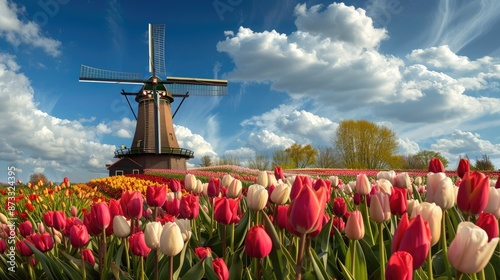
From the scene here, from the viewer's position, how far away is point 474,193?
1760 mm

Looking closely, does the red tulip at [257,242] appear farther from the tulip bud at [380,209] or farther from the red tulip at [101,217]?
the red tulip at [101,217]

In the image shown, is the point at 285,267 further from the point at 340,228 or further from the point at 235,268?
the point at 340,228

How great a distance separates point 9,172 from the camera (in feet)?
13.7

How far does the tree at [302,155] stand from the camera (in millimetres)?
43156

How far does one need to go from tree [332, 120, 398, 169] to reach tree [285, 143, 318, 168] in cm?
418

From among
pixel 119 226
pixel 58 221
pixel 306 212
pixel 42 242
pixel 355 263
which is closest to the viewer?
pixel 306 212

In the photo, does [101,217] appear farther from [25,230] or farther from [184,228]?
[25,230]

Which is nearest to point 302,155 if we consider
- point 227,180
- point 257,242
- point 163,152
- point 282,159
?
point 282,159

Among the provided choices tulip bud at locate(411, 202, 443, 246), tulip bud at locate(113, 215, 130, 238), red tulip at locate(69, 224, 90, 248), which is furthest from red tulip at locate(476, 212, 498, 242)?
red tulip at locate(69, 224, 90, 248)

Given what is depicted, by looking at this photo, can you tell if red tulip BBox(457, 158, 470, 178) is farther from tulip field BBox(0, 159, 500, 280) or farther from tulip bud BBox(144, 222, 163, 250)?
tulip bud BBox(144, 222, 163, 250)

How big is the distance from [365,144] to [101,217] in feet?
128

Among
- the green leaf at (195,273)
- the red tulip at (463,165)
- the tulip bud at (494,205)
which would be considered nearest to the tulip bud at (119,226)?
the green leaf at (195,273)

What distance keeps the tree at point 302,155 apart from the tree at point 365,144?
13.7 feet

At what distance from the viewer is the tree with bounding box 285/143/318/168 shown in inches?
1699
